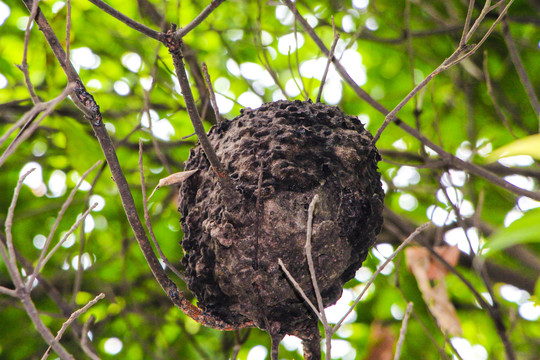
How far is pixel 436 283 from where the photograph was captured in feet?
7.74

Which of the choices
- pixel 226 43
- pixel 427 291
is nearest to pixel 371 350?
pixel 427 291

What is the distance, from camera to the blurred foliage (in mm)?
2840

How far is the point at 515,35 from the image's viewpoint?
304 centimetres

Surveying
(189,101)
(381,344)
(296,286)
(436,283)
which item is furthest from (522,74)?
(189,101)

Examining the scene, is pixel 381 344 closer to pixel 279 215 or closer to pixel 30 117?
pixel 279 215

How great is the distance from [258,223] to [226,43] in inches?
72.9

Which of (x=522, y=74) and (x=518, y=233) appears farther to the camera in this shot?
(x=522, y=74)

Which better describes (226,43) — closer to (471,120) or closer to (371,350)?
(471,120)

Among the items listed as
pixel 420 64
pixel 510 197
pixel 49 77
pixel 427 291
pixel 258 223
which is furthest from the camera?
pixel 420 64

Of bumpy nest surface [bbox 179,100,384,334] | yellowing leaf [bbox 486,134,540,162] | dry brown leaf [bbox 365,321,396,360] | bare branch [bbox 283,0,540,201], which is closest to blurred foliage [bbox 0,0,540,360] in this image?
dry brown leaf [bbox 365,321,396,360]

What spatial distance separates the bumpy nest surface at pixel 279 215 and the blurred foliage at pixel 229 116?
55.5 inches

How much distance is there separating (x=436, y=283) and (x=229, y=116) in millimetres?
1333

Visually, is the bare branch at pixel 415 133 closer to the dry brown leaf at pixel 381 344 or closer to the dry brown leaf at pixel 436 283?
the dry brown leaf at pixel 436 283

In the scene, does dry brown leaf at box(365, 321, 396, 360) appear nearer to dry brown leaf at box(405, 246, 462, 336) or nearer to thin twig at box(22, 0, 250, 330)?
dry brown leaf at box(405, 246, 462, 336)
